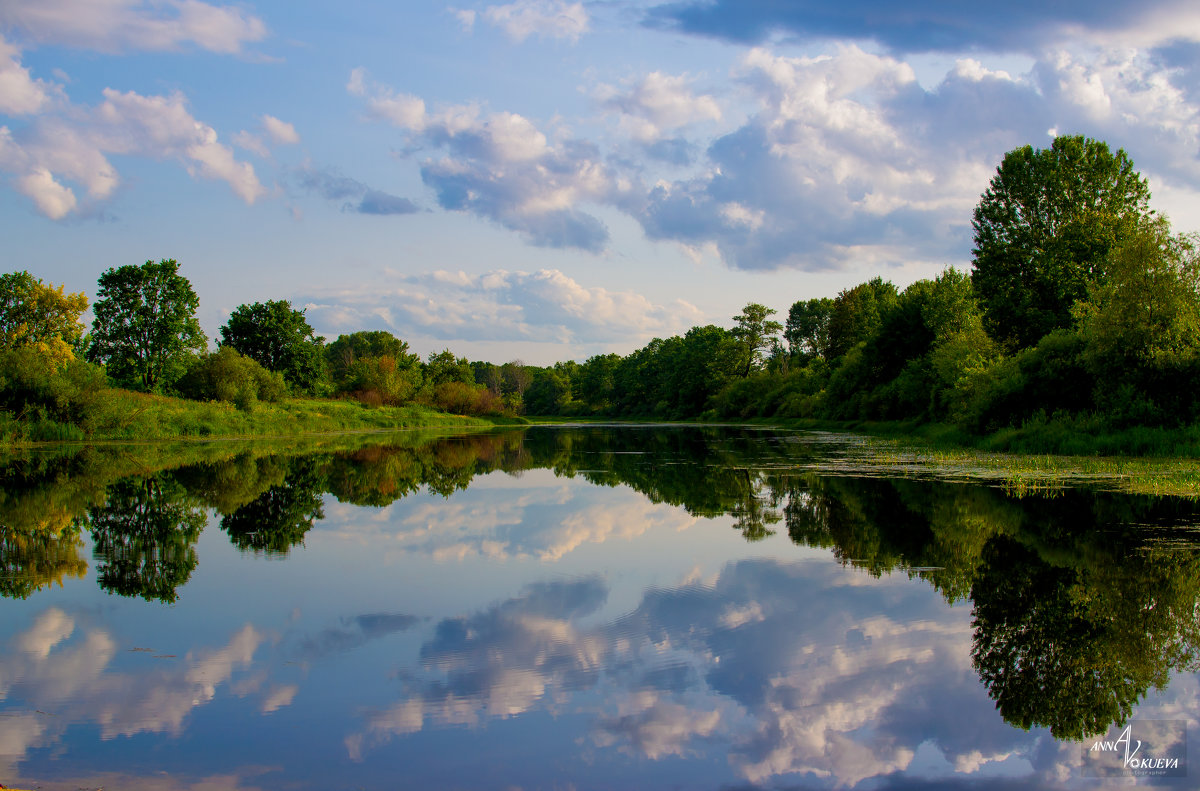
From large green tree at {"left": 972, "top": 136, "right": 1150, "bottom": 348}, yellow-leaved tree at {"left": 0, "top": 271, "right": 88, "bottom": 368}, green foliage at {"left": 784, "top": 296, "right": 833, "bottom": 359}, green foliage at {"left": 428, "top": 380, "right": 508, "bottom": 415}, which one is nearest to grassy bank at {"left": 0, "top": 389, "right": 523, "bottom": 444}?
yellow-leaved tree at {"left": 0, "top": 271, "right": 88, "bottom": 368}

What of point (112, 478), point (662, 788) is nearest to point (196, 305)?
point (112, 478)

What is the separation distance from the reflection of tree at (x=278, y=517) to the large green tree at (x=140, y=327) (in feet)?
98.2

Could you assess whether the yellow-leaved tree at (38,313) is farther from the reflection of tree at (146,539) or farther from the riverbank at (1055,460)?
the riverbank at (1055,460)

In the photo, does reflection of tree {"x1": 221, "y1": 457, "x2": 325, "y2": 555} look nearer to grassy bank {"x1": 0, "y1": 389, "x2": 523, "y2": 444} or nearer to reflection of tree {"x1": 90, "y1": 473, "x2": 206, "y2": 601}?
reflection of tree {"x1": 90, "y1": 473, "x2": 206, "y2": 601}

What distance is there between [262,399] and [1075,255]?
4293 cm

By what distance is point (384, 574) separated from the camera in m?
9.45

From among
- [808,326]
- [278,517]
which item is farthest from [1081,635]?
[808,326]

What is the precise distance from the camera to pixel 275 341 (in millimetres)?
58781

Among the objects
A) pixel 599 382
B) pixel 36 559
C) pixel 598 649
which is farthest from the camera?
pixel 599 382

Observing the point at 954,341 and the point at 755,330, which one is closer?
the point at 954,341

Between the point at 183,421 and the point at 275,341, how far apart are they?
→ 79.1 ft

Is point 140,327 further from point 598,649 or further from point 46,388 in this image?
point 598,649

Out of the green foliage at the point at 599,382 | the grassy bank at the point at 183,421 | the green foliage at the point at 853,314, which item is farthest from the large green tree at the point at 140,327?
the green foliage at the point at 599,382

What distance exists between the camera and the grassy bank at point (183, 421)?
30.4 m
